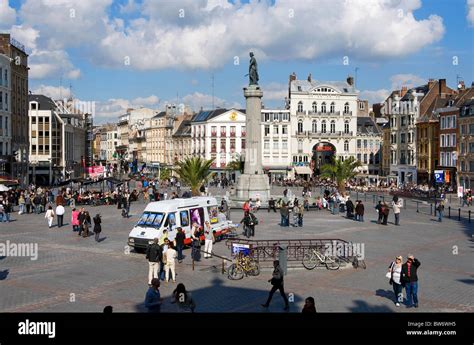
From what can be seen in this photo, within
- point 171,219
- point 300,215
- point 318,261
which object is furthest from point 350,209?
point 318,261

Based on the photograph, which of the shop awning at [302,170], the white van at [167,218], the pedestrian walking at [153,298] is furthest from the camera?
the shop awning at [302,170]

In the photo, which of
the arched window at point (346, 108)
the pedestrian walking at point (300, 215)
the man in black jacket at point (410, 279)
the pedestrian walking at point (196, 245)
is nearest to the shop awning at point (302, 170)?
the arched window at point (346, 108)

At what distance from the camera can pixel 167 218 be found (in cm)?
2403

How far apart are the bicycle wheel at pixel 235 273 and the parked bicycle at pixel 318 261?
9.16 feet

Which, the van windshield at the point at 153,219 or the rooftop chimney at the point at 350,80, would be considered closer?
the van windshield at the point at 153,219

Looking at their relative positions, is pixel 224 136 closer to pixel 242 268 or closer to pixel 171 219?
pixel 171 219

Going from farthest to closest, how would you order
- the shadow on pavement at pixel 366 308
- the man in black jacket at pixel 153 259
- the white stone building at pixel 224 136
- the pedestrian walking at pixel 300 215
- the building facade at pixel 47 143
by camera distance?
the white stone building at pixel 224 136
the building facade at pixel 47 143
the pedestrian walking at pixel 300 215
the man in black jacket at pixel 153 259
the shadow on pavement at pixel 366 308

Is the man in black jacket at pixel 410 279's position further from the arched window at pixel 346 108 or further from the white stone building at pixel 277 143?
the arched window at pixel 346 108

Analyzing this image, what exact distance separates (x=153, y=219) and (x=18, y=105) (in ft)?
177

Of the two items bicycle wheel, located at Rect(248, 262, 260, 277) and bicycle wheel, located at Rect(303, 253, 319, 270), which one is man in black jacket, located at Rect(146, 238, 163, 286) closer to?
bicycle wheel, located at Rect(248, 262, 260, 277)

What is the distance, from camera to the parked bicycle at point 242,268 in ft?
64.2
